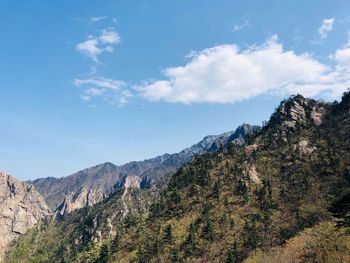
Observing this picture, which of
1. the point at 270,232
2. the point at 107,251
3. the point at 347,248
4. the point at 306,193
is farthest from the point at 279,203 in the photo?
the point at 347,248

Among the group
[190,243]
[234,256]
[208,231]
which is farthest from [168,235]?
[234,256]

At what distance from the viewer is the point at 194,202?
173500mm

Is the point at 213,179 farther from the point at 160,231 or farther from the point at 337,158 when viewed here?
the point at 337,158

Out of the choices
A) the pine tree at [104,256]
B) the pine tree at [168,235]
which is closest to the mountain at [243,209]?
the pine tree at [104,256]

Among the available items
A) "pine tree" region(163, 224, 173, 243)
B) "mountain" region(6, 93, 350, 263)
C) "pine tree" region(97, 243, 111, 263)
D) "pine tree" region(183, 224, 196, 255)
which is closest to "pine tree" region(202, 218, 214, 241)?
"mountain" region(6, 93, 350, 263)

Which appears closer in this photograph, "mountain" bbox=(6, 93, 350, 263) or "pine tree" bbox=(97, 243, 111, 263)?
"mountain" bbox=(6, 93, 350, 263)

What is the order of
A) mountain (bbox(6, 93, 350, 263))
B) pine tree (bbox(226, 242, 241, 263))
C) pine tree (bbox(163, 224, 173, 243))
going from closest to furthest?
pine tree (bbox(226, 242, 241, 263))
mountain (bbox(6, 93, 350, 263))
pine tree (bbox(163, 224, 173, 243))

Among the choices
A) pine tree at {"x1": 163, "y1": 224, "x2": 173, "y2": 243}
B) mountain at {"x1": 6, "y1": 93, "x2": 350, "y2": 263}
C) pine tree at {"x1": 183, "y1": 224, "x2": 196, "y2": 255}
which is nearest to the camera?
mountain at {"x1": 6, "y1": 93, "x2": 350, "y2": 263}

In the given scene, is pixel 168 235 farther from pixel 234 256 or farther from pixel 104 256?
pixel 234 256

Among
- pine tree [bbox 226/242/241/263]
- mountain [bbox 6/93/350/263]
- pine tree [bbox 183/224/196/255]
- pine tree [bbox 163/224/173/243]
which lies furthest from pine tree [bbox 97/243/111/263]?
pine tree [bbox 226/242/241/263]

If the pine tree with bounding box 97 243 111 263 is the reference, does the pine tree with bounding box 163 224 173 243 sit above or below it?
above

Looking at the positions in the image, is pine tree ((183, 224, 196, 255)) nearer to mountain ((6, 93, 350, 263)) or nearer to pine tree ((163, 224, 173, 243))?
mountain ((6, 93, 350, 263))

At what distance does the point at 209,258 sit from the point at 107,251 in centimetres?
4828

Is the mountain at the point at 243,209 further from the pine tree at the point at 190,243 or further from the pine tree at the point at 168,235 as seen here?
the pine tree at the point at 168,235
